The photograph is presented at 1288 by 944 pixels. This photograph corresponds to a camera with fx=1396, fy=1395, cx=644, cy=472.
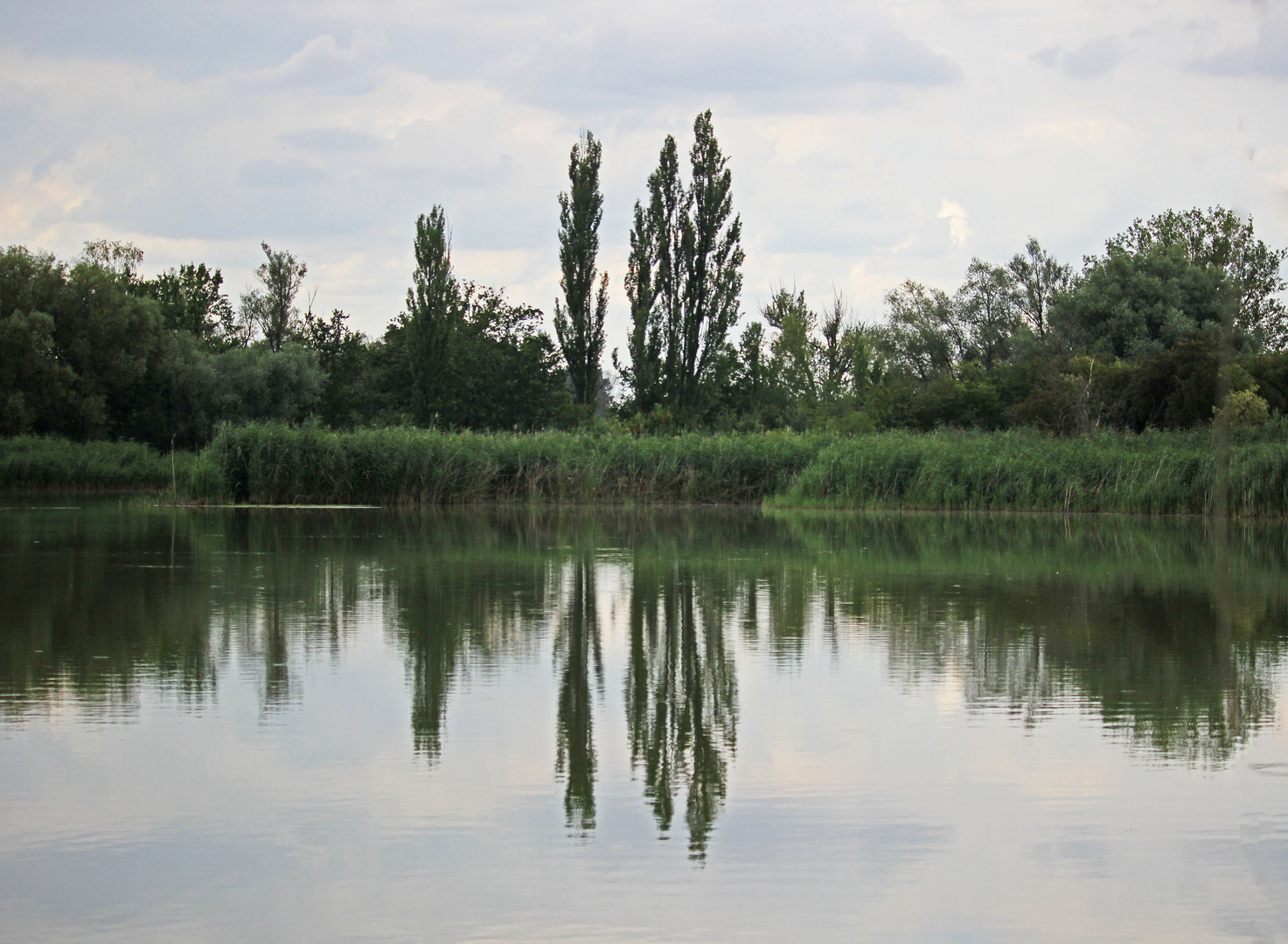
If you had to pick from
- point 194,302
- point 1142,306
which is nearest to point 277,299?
point 194,302

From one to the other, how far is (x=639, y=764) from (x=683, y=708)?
3.53ft

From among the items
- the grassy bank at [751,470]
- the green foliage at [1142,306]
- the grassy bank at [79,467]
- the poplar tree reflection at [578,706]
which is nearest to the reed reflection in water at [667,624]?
the poplar tree reflection at [578,706]

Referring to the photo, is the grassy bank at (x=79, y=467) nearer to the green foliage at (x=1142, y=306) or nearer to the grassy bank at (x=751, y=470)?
the grassy bank at (x=751, y=470)

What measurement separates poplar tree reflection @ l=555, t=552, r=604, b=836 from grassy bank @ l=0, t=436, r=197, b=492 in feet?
93.4

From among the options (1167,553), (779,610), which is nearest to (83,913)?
(779,610)

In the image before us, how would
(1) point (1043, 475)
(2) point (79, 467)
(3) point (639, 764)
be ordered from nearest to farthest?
(3) point (639, 764) < (1) point (1043, 475) < (2) point (79, 467)

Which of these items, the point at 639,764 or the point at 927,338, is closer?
the point at 639,764

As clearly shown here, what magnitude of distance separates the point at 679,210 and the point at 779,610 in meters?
34.4

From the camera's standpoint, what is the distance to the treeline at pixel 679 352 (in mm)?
37969

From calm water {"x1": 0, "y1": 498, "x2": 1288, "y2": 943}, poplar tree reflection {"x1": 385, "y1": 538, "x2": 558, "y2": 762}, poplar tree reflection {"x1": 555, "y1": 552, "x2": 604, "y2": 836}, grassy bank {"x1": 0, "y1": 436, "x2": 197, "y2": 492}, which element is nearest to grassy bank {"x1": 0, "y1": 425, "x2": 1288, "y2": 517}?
grassy bank {"x1": 0, "y1": 436, "x2": 197, "y2": 492}

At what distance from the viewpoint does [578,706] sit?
21.1ft

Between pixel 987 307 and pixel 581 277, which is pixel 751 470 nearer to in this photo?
pixel 581 277

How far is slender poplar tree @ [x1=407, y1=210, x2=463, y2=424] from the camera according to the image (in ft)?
147

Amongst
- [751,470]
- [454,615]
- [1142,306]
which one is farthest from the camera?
[1142,306]
